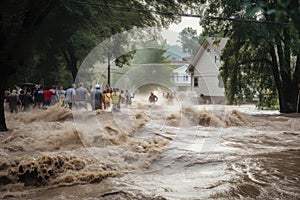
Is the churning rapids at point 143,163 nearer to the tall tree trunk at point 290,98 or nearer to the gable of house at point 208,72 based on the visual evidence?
the gable of house at point 208,72

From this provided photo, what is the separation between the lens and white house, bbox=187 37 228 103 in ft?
67.8

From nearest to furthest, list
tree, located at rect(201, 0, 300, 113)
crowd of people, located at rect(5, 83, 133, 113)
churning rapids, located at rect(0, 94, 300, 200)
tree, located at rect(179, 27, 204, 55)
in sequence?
churning rapids, located at rect(0, 94, 300, 200) < crowd of people, located at rect(5, 83, 133, 113) < tree, located at rect(179, 27, 204, 55) < tree, located at rect(201, 0, 300, 113)

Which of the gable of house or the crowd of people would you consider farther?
the gable of house

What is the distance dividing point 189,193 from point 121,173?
1.82 meters

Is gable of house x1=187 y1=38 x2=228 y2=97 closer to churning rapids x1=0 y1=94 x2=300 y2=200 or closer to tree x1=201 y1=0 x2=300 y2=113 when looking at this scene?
tree x1=201 y1=0 x2=300 y2=113

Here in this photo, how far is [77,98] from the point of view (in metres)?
15.1

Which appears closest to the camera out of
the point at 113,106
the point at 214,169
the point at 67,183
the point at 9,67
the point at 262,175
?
the point at 67,183

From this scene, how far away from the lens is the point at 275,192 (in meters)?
5.41

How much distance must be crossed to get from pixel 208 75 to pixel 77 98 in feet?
52.1

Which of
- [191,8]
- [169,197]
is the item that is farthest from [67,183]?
[191,8]

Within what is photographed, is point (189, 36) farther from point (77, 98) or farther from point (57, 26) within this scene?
point (77, 98)

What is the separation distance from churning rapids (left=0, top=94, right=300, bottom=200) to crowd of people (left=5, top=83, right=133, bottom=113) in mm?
2617

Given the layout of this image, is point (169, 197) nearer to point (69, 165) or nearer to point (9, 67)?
point (69, 165)

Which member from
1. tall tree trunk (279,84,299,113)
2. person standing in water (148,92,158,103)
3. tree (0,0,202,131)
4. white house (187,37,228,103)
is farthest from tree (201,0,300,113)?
person standing in water (148,92,158,103)
